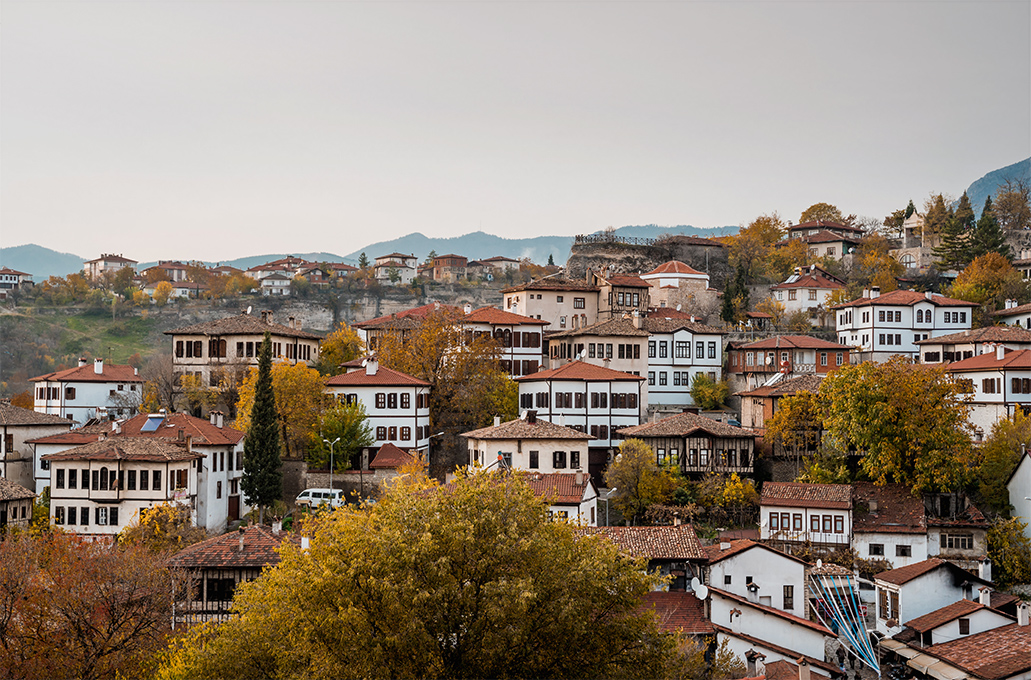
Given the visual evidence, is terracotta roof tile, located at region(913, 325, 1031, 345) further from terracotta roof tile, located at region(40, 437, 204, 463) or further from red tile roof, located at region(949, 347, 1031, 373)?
terracotta roof tile, located at region(40, 437, 204, 463)

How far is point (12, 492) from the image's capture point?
4316 cm

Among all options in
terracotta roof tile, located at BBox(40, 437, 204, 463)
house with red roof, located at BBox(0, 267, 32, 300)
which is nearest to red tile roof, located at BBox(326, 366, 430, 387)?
terracotta roof tile, located at BBox(40, 437, 204, 463)

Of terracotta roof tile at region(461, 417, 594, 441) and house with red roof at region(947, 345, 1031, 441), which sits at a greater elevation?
house with red roof at region(947, 345, 1031, 441)

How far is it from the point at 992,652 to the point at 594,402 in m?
23.8

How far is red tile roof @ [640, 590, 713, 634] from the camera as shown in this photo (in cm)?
3328

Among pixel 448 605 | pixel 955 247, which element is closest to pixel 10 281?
pixel 955 247

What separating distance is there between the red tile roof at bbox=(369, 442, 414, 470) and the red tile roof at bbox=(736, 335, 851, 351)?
23587mm

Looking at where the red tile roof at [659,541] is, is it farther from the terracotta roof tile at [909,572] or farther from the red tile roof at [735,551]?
the terracotta roof tile at [909,572]

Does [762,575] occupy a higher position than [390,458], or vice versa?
[390,458]

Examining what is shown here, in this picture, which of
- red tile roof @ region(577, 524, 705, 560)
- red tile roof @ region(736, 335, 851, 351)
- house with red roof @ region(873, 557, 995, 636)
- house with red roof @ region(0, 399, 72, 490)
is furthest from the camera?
red tile roof @ region(736, 335, 851, 351)

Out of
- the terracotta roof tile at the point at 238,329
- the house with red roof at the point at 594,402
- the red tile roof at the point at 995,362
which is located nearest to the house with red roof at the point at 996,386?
the red tile roof at the point at 995,362

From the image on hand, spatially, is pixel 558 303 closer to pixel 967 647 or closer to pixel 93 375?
pixel 93 375

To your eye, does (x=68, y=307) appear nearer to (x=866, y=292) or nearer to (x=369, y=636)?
(x=866, y=292)

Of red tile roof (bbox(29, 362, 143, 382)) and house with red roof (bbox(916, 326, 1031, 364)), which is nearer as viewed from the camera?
house with red roof (bbox(916, 326, 1031, 364))
